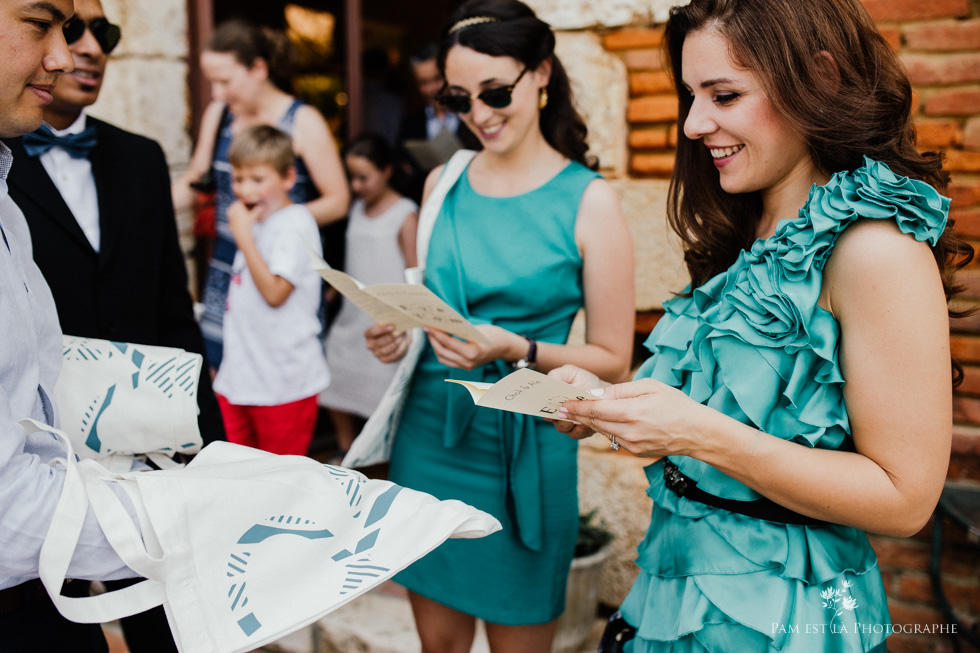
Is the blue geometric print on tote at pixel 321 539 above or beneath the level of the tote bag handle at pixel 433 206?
beneath

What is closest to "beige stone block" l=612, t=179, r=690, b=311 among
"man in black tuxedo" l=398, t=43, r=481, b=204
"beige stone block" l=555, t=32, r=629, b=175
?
"beige stone block" l=555, t=32, r=629, b=175

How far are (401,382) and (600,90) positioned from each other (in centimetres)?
143

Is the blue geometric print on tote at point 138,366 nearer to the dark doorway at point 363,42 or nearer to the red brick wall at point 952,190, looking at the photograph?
the red brick wall at point 952,190

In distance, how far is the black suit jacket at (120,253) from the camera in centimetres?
182

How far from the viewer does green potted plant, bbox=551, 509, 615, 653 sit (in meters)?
2.70

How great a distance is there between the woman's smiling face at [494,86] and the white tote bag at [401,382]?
7.0 inches

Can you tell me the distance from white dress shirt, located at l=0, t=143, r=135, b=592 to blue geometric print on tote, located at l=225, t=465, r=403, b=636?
6.7 inches

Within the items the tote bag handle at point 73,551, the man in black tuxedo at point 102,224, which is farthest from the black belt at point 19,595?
the man in black tuxedo at point 102,224

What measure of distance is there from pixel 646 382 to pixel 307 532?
0.61m

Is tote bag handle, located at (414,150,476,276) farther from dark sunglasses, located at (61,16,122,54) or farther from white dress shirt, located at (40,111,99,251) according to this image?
dark sunglasses, located at (61,16,122,54)

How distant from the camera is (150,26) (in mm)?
3775

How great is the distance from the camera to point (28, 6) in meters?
1.19

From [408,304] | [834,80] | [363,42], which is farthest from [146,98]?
[834,80]

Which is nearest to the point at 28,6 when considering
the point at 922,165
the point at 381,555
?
the point at 381,555
